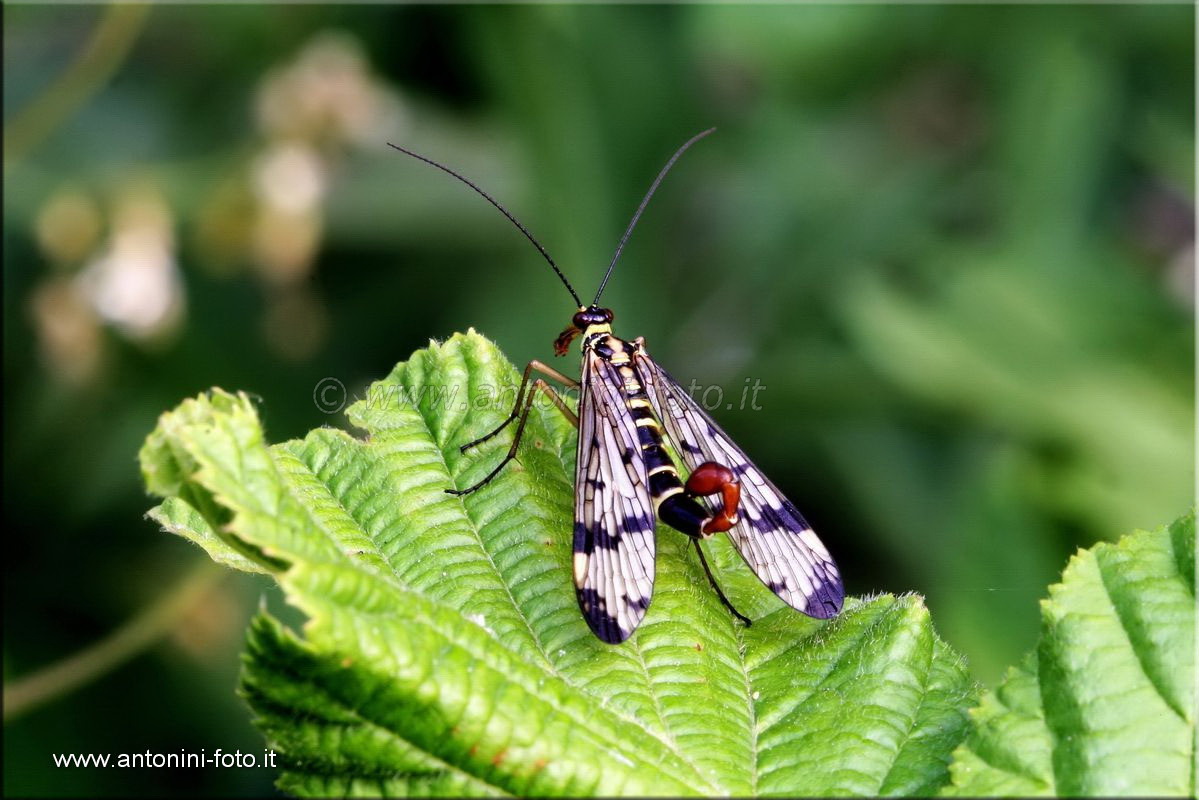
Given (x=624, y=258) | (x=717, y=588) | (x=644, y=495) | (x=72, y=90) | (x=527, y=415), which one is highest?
(x=624, y=258)

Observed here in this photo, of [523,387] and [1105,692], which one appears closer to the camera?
[1105,692]

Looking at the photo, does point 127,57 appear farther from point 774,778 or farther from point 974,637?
point 774,778

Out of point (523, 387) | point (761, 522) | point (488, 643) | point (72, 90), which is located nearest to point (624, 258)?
point (72, 90)

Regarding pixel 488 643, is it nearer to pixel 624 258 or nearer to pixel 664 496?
pixel 664 496

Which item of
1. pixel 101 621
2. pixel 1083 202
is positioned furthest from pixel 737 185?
pixel 101 621

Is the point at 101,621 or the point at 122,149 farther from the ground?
the point at 122,149

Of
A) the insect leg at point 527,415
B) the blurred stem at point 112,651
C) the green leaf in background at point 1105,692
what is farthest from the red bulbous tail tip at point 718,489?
the blurred stem at point 112,651
